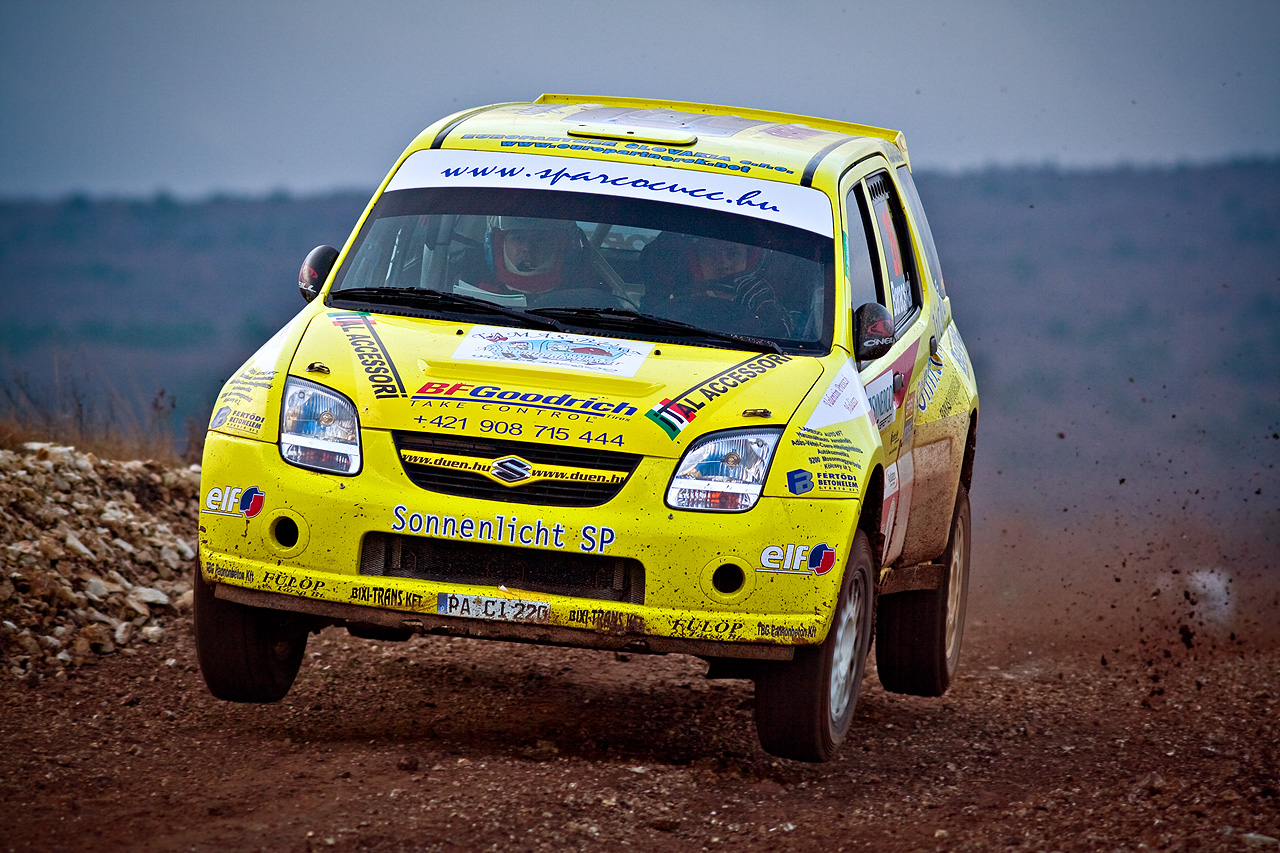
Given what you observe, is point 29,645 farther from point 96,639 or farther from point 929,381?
point 929,381

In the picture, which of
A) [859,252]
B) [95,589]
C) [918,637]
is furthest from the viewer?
[95,589]

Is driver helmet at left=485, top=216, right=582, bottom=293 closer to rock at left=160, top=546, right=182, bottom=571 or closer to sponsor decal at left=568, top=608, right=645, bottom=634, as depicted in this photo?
sponsor decal at left=568, top=608, right=645, bottom=634

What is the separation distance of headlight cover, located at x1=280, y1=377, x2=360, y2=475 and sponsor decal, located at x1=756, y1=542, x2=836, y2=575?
1.32 meters

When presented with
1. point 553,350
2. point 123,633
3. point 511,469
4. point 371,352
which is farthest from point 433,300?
point 123,633

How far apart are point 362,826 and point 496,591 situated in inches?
32.5

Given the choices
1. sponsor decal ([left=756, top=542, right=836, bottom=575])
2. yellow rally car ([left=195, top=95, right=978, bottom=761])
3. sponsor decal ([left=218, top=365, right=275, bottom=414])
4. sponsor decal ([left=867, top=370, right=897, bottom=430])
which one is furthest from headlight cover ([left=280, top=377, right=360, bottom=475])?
sponsor decal ([left=867, top=370, right=897, bottom=430])

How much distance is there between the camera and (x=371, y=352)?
5.68 meters

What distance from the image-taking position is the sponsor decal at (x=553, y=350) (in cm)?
561

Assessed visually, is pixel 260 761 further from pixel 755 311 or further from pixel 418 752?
pixel 755 311

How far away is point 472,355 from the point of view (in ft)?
18.6

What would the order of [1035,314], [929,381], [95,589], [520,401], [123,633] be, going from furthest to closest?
[1035,314] → [95,589] → [123,633] → [929,381] → [520,401]

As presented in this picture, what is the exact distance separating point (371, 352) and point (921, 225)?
10.7 feet

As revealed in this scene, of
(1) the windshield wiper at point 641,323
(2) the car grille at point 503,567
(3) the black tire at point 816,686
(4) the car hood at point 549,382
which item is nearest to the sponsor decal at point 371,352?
(4) the car hood at point 549,382

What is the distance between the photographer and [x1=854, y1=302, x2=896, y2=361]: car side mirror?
19.9ft
